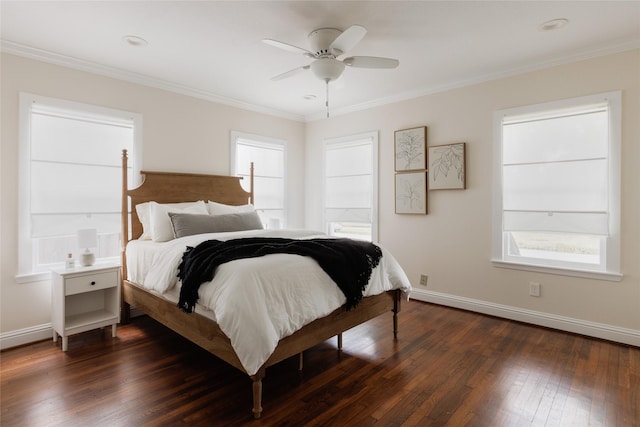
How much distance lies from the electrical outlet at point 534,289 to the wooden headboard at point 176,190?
3.46 meters

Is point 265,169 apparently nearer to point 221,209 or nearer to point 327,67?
point 221,209

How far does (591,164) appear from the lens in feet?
10.3

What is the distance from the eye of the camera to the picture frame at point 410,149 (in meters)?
4.23

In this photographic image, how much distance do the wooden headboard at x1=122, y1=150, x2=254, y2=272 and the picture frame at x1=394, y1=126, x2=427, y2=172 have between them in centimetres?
201

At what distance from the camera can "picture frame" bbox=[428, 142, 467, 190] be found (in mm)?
3903

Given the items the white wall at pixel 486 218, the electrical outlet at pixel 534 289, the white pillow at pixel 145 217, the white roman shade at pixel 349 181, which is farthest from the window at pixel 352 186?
the white pillow at pixel 145 217

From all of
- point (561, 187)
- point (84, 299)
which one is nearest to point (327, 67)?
point (561, 187)

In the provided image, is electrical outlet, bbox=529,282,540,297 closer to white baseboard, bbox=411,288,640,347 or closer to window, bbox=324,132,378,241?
white baseboard, bbox=411,288,640,347

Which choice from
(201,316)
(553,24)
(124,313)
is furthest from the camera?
(124,313)

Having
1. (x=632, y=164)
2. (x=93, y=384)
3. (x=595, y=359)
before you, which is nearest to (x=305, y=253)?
(x=93, y=384)

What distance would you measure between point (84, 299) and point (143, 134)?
178 cm

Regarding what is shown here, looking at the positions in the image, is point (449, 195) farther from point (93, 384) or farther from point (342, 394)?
point (93, 384)

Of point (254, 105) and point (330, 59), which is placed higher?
point (254, 105)

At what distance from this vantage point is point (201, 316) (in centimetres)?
227
